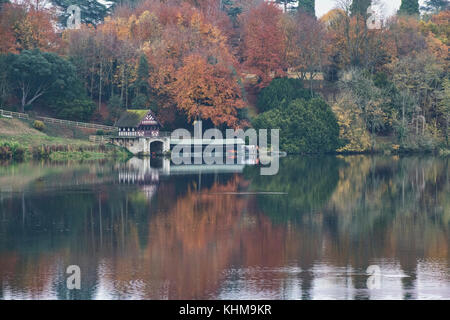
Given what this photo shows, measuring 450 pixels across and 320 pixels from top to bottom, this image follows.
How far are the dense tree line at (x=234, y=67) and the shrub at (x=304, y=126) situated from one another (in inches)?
29.0

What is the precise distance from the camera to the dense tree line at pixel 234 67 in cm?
7856

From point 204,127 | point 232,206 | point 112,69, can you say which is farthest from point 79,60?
point 232,206

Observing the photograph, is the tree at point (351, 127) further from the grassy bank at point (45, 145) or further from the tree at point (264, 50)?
the grassy bank at point (45, 145)

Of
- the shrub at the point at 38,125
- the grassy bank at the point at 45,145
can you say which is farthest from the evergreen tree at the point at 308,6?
the shrub at the point at 38,125

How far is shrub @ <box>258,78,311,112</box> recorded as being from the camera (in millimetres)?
86000

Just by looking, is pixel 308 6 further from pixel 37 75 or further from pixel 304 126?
pixel 37 75

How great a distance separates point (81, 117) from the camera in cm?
7775

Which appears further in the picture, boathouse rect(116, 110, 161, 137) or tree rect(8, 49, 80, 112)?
tree rect(8, 49, 80, 112)

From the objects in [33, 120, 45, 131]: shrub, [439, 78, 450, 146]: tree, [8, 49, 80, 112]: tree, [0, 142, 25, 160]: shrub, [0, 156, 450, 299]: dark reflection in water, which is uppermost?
[8, 49, 80, 112]: tree

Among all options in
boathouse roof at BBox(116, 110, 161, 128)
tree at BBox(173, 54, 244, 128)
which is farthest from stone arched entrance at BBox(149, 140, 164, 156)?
tree at BBox(173, 54, 244, 128)

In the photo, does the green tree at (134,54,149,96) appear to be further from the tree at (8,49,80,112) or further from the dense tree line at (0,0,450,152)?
the tree at (8,49,80,112)

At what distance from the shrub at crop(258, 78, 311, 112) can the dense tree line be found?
0.96ft

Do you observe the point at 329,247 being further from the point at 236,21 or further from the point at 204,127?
the point at 236,21

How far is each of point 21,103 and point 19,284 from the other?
61865 mm
